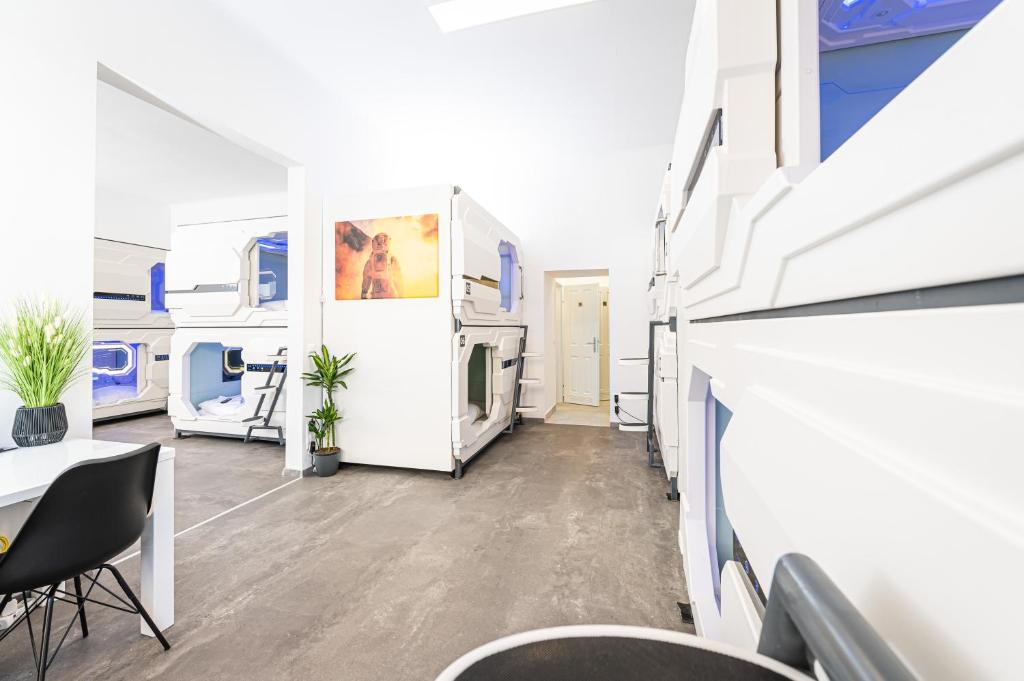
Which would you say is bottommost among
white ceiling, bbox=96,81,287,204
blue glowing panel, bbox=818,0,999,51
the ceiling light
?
blue glowing panel, bbox=818,0,999,51

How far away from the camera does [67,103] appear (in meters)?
2.14

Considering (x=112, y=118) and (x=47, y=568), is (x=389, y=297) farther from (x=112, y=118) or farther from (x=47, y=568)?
(x=112, y=118)

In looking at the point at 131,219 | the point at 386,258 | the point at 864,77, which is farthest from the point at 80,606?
the point at 131,219

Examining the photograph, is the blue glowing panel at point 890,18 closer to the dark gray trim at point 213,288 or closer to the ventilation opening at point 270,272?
the ventilation opening at point 270,272

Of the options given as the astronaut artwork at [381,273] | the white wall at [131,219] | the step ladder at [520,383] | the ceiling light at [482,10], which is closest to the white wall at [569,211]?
the step ladder at [520,383]

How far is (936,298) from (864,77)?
3.19 ft

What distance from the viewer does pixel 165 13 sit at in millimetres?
2682

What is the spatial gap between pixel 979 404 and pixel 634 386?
568 centimetres

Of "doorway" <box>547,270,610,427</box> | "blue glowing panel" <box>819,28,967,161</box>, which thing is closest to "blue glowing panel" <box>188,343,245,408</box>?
"doorway" <box>547,270,610,427</box>

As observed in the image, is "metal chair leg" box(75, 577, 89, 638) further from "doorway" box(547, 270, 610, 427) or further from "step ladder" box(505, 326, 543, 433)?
"doorway" box(547, 270, 610, 427)

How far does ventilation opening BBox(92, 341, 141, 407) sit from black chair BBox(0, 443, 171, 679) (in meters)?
5.74

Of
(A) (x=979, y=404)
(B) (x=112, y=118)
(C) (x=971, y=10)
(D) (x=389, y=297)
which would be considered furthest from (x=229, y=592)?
(B) (x=112, y=118)

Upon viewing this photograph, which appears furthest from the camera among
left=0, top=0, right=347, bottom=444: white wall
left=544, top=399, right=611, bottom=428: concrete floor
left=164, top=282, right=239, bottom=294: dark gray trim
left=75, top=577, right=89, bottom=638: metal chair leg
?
left=544, top=399, right=611, bottom=428: concrete floor

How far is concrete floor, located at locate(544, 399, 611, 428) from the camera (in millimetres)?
6016
